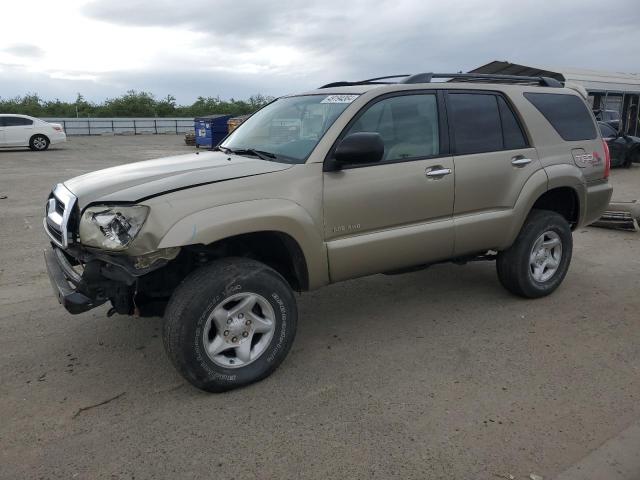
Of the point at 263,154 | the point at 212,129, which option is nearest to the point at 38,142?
the point at 212,129

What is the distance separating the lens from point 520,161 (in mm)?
4348

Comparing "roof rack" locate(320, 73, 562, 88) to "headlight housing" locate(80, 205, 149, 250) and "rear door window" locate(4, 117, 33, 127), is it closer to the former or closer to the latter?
"headlight housing" locate(80, 205, 149, 250)

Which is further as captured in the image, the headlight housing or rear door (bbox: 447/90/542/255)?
rear door (bbox: 447/90/542/255)

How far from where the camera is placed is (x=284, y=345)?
3.37 metres

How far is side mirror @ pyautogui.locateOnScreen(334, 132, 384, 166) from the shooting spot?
3273mm

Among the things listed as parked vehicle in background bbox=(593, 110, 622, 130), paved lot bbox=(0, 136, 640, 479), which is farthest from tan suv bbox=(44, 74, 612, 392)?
parked vehicle in background bbox=(593, 110, 622, 130)

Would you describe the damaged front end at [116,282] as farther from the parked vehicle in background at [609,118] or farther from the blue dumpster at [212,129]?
the blue dumpster at [212,129]

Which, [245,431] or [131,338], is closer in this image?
[245,431]

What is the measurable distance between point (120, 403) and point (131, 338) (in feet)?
3.03

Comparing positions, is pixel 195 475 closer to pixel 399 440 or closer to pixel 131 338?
pixel 399 440

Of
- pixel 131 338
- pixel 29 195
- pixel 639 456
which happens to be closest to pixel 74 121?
pixel 29 195

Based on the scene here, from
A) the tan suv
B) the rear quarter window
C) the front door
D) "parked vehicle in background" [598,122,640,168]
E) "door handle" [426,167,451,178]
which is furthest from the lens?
"parked vehicle in background" [598,122,640,168]

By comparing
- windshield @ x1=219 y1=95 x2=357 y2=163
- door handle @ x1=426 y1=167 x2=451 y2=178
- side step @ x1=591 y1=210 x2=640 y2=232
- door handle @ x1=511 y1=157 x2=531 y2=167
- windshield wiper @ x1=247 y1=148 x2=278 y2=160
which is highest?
windshield @ x1=219 y1=95 x2=357 y2=163

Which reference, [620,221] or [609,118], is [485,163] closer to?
[620,221]
